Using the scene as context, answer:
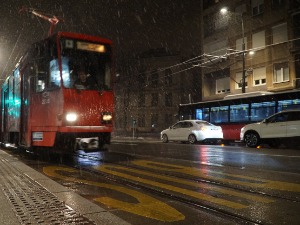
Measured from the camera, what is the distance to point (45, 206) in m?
5.30

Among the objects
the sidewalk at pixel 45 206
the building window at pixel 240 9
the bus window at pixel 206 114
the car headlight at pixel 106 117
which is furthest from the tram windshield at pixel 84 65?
the building window at pixel 240 9

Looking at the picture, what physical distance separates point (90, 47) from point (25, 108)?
315 centimetres

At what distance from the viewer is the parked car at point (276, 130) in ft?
55.9

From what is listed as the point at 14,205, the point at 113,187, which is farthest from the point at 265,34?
the point at 14,205

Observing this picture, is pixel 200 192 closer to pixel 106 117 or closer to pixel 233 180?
pixel 233 180

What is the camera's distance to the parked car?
55.9 feet

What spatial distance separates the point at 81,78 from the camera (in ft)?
34.8

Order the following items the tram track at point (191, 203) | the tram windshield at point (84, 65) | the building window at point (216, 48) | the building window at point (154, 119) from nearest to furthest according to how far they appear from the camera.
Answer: the tram track at point (191, 203), the tram windshield at point (84, 65), the building window at point (216, 48), the building window at point (154, 119)

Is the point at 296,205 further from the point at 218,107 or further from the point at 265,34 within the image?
the point at 265,34

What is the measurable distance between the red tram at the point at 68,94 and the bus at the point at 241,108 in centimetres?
1178

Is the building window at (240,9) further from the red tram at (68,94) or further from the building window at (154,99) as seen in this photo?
the building window at (154,99)

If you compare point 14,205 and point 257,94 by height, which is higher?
point 257,94

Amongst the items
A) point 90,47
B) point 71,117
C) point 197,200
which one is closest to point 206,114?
point 90,47

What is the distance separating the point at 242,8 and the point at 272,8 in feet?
13.4
